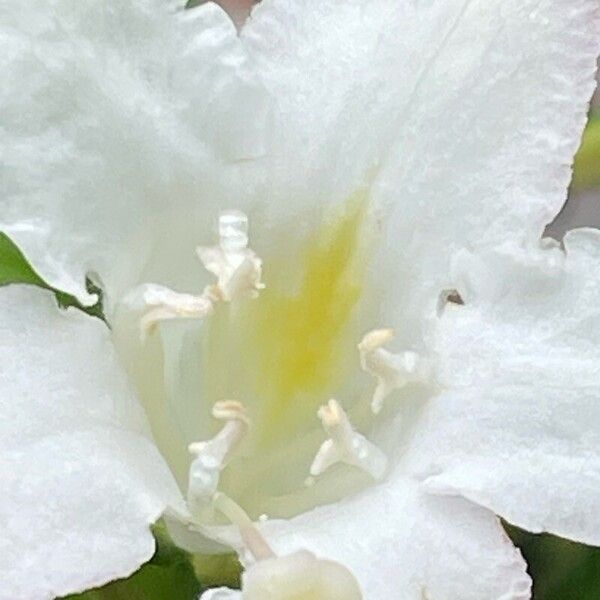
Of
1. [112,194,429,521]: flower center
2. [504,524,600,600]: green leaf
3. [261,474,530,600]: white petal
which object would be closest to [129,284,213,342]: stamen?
[112,194,429,521]: flower center

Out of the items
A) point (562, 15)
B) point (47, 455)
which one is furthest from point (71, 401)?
point (562, 15)

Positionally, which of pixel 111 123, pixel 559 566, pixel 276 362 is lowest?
pixel 559 566

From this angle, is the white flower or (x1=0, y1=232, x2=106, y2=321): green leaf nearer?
the white flower

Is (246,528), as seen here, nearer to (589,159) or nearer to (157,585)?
(157,585)

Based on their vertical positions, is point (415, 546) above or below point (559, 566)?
above

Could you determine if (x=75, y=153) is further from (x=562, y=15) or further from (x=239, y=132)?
(x=562, y=15)

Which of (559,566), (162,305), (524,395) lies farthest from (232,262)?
(559,566)

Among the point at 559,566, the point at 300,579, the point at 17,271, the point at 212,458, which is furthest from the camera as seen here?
the point at 559,566

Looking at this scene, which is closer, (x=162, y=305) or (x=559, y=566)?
(x=162, y=305)

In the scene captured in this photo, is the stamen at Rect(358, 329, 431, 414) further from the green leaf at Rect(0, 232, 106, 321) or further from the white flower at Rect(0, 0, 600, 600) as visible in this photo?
the green leaf at Rect(0, 232, 106, 321)
